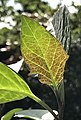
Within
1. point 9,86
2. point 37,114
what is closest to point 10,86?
point 9,86

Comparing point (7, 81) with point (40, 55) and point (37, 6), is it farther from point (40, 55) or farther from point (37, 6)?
point (37, 6)

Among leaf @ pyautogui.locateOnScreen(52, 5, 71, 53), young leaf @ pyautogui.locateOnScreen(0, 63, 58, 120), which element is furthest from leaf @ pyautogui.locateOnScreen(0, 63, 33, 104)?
leaf @ pyautogui.locateOnScreen(52, 5, 71, 53)

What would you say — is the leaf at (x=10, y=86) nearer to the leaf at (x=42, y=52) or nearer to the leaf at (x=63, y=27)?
the leaf at (x=42, y=52)

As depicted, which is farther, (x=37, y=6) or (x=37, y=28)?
(x=37, y=6)

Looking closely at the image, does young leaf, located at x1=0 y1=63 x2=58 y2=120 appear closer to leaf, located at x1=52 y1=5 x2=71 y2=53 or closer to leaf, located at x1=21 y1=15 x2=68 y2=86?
leaf, located at x1=21 y1=15 x2=68 y2=86

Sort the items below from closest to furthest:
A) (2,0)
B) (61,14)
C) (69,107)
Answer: (61,14) < (2,0) < (69,107)

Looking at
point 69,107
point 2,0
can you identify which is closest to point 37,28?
point 2,0
